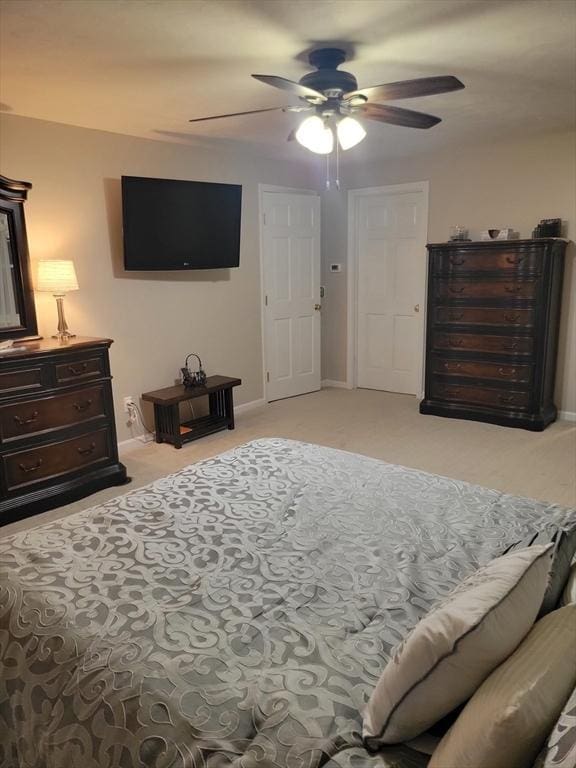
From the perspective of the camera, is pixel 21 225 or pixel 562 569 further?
pixel 21 225

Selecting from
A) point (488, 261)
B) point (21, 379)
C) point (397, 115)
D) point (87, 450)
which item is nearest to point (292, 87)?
point (397, 115)

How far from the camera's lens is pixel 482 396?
5008 millimetres

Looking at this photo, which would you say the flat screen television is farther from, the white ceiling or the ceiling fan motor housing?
the ceiling fan motor housing

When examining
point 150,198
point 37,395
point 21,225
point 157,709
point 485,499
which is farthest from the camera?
point 150,198

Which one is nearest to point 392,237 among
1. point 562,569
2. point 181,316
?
point 181,316

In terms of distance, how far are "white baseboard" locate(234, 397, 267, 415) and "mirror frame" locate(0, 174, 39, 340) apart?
7.35 ft

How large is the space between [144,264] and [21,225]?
1.00 m

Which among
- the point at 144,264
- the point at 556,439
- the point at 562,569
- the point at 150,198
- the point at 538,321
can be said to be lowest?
the point at 556,439

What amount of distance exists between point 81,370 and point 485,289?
341 centimetres

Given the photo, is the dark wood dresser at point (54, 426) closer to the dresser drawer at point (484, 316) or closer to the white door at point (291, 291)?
the white door at point (291, 291)

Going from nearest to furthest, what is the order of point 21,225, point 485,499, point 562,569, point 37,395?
point 562,569, point 485,499, point 37,395, point 21,225

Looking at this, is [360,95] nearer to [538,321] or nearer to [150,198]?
[150,198]

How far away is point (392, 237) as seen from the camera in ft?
19.4

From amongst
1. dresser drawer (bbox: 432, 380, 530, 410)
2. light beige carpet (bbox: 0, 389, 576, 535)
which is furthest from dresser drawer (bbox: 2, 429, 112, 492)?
dresser drawer (bbox: 432, 380, 530, 410)
